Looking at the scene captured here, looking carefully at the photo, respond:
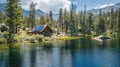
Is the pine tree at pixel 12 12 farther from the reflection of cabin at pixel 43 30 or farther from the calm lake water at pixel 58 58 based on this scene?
the reflection of cabin at pixel 43 30

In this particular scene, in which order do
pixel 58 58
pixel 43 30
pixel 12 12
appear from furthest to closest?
1. pixel 43 30
2. pixel 12 12
3. pixel 58 58

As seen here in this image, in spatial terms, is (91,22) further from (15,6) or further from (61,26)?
(15,6)

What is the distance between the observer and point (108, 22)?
7648 inches

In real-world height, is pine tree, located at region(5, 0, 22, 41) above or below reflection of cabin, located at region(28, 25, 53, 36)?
above

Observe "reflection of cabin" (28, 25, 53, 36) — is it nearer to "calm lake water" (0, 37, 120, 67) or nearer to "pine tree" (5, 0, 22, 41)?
"pine tree" (5, 0, 22, 41)

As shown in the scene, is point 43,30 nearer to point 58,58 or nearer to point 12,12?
point 12,12

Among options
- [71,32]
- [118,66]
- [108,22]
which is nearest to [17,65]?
[118,66]

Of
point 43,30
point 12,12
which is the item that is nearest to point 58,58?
point 12,12

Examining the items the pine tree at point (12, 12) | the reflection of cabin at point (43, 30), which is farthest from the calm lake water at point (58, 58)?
the reflection of cabin at point (43, 30)

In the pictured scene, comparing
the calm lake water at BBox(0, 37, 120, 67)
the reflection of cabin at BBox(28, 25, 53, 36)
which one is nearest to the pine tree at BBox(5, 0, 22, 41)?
the calm lake water at BBox(0, 37, 120, 67)

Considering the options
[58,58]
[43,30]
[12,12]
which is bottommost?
[58,58]

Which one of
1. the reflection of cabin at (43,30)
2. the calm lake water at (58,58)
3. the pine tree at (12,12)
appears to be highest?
→ the pine tree at (12,12)

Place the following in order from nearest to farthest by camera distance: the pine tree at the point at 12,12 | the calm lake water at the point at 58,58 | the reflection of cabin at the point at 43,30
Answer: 1. the calm lake water at the point at 58,58
2. the pine tree at the point at 12,12
3. the reflection of cabin at the point at 43,30

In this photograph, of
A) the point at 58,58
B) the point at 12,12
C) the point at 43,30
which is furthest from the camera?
the point at 43,30
